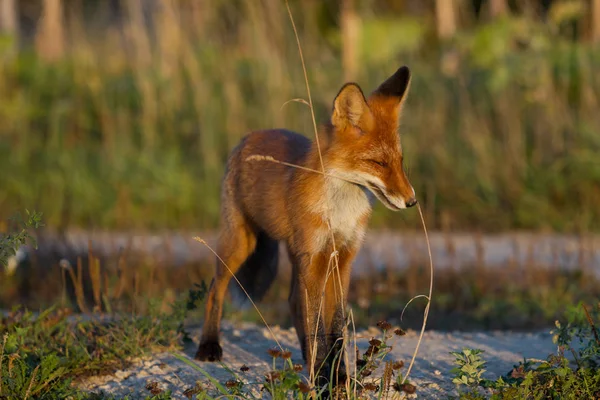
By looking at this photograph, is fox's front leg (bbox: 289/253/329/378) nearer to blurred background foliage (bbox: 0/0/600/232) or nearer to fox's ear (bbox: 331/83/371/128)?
fox's ear (bbox: 331/83/371/128)

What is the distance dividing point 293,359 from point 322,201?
120 cm

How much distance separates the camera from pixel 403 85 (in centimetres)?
496

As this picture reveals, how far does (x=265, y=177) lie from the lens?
18.2 feet

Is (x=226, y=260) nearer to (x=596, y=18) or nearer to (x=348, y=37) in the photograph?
(x=348, y=37)

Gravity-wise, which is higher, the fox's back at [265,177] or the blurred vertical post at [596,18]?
the blurred vertical post at [596,18]

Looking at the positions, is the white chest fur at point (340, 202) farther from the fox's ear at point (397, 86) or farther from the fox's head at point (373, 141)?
the fox's ear at point (397, 86)

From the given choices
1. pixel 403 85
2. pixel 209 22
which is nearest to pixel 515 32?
pixel 209 22

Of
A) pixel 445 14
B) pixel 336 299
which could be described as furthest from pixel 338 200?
pixel 445 14

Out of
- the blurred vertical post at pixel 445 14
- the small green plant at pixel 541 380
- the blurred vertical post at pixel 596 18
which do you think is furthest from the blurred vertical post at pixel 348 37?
the small green plant at pixel 541 380

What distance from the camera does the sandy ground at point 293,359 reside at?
504 cm

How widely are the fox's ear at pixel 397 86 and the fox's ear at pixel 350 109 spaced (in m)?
0.23

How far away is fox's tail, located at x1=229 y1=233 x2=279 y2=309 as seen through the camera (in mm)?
5938

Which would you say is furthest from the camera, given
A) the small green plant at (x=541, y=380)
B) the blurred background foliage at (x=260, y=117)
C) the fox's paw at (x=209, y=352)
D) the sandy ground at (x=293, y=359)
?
the blurred background foliage at (x=260, y=117)

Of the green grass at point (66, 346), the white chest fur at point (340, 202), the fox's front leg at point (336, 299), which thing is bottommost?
the green grass at point (66, 346)
